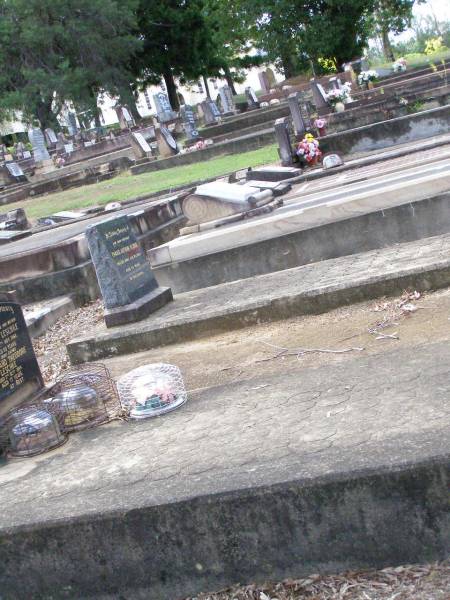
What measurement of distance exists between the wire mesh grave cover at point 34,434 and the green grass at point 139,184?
513 inches

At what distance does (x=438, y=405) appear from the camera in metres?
3.75

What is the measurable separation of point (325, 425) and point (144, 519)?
1052 millimetres

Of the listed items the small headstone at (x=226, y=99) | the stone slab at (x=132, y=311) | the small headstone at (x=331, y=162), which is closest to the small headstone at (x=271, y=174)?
the small headstone at (x=331, y=162)

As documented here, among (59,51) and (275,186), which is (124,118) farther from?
(275,186)

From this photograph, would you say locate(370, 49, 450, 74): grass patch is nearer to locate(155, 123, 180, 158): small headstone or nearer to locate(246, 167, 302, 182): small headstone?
locate(155, 123, 180, 158): small headstone

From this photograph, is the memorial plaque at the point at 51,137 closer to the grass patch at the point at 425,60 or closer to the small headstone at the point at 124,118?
the small headstone at the point at 124,118

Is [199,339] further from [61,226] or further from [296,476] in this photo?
[61,226]

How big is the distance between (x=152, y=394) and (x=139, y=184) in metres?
16.0

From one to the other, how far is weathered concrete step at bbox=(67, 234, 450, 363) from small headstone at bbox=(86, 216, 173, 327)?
6.3 inches

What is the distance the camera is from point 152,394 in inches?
197

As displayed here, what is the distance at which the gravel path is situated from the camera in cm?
310

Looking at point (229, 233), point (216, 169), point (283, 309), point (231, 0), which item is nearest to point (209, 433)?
point (283, 309)

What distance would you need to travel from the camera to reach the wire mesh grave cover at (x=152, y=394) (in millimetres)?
4996

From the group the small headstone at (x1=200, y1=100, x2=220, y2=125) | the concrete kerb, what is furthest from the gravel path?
the small headstone at (x1=200, y1=100, x2=220, y2=125)
